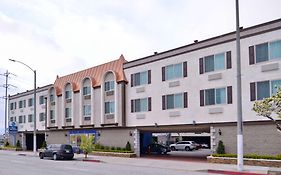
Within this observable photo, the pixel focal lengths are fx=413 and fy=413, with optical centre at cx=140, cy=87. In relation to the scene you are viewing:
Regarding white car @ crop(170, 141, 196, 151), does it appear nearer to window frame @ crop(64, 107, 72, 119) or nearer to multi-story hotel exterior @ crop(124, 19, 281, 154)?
window frame @ crop(64, 107, 72, 119)

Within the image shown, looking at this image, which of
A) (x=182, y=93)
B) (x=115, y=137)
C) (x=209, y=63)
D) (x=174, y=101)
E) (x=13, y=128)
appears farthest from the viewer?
(x=13, y=128)

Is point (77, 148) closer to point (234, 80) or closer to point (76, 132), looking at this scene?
point (76, 132)

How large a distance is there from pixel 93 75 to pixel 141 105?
10257mm

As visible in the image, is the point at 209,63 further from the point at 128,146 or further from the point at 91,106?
the point at 91,106

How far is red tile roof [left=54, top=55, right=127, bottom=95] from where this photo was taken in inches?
1687

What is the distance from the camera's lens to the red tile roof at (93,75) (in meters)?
42.8

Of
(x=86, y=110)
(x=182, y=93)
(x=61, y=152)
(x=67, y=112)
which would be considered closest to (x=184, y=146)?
(x=86, y=110)

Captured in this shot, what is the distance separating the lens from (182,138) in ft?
243

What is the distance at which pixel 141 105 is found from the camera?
39.7 meters

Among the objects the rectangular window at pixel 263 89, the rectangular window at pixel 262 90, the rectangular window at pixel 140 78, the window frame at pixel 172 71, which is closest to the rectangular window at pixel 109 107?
the rectangular window at pixel 140 78

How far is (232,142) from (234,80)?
15.0 ft

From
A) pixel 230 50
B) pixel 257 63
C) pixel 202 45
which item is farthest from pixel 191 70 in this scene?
pixel 257 63

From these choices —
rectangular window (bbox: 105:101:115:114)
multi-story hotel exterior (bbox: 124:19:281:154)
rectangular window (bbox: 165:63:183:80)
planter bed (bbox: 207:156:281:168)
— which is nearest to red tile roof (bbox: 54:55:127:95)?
multi-story hotel exterior (bbox: 124:19:281:154)

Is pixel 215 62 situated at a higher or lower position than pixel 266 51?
lower
